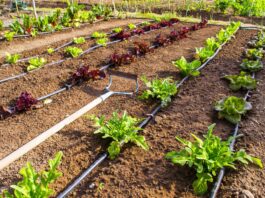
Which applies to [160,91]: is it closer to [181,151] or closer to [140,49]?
[181,151]

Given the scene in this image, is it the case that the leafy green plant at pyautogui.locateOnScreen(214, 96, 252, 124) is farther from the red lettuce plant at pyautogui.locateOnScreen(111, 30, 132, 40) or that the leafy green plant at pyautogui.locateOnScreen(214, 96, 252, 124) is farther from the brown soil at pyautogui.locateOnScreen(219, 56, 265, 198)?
the red lettuce plant at pyautogui.locateOnScreen(111, 30, 132, 40)

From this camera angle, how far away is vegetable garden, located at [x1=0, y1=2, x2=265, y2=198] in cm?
305

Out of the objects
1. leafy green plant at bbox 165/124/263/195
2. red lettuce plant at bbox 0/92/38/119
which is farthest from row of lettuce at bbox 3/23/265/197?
red lettuce plant at bbox 0/92/38/119

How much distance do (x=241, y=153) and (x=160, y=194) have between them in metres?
1.03

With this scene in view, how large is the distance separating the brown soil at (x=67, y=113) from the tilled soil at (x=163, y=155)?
0.60 ft

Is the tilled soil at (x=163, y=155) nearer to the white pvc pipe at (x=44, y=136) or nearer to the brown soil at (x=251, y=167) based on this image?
the brown soil at (x=251, y=167)

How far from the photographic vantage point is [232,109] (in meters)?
4.07

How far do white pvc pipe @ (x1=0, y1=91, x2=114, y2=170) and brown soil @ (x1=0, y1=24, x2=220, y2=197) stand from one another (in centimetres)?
6

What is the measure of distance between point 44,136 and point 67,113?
76 centimetres

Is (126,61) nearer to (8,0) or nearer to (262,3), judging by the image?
(262,3)

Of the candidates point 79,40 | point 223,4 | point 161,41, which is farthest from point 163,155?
point 223,4

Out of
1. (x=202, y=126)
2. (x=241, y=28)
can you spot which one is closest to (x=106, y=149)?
(x=202, y=126)

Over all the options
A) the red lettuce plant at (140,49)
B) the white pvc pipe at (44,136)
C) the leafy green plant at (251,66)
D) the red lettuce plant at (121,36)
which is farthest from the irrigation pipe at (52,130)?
the red lettuce plant at (121,36)

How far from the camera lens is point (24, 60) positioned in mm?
6559
